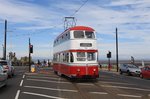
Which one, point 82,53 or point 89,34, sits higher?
point 89,34

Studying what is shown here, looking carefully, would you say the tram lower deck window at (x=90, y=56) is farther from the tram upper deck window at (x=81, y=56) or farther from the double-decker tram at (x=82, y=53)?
the tram upper deck window at (x=81, y=56)

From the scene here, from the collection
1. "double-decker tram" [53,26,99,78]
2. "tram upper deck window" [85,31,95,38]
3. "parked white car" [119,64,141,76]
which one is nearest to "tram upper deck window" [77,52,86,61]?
"double-decker tram" [53,26,99,78]

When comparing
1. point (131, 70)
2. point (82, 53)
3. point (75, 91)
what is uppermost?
point (82, 53)

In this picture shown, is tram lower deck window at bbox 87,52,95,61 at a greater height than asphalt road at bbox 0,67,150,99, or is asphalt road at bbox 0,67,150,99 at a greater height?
tram lower deck window at bbox 87,52,95,61

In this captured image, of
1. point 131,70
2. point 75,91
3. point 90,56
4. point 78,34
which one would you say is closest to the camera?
point 75,91

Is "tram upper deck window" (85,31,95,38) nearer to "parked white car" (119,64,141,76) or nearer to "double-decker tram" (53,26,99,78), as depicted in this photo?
"double-decker tram" (53,26,99,78)

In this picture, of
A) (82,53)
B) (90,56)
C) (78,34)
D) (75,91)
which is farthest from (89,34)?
(75,91)

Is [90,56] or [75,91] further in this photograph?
[90,56]

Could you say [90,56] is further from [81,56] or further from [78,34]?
[78,34]

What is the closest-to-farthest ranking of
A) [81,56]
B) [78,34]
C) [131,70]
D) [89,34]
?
[81,56]
[78,34]
[89,34]
[131,70]

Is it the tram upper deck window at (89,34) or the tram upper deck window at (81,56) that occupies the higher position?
the tram upper deck window at (89,34)

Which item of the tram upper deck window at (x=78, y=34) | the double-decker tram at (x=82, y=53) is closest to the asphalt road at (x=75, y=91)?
the double-decker tram at (x=82, y=53)

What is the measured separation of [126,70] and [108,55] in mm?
14449

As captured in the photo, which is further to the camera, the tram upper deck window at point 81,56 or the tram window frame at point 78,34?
the tram window frame at point 78,34
